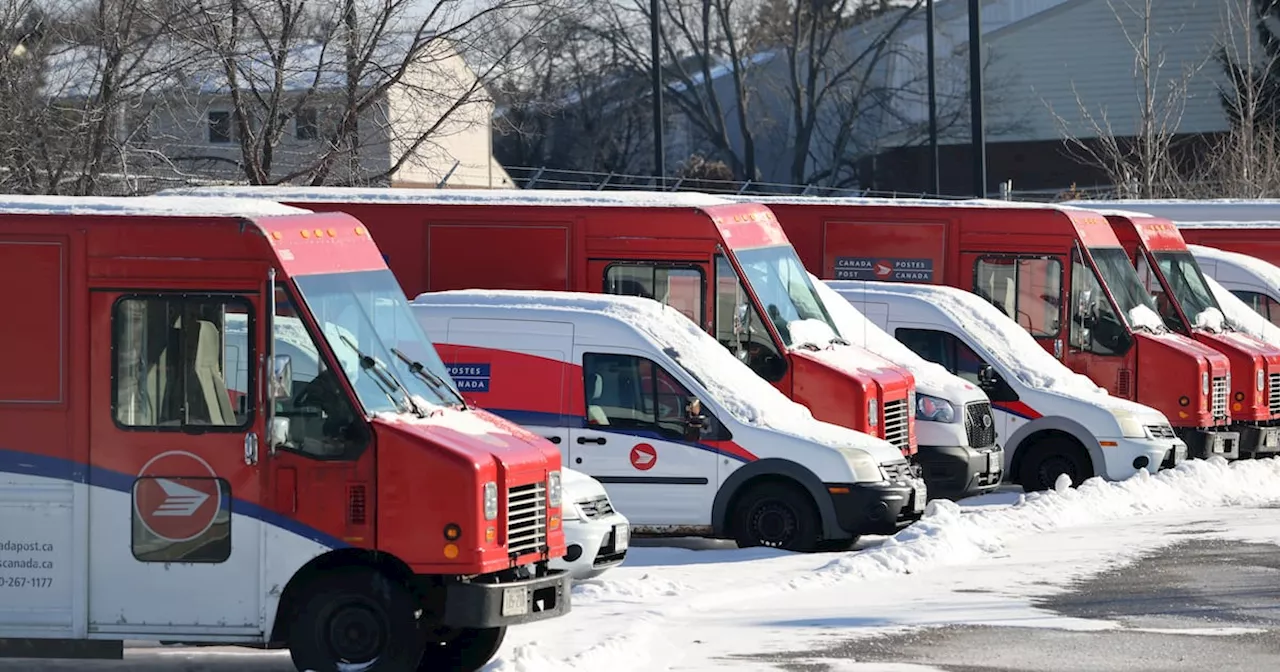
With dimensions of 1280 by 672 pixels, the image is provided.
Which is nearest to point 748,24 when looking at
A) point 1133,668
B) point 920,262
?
point 920,262

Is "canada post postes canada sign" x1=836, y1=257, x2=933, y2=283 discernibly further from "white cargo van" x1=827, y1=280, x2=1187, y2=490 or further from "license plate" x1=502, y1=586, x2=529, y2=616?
"license plate" x1=502, y1=586, x2=529, y2=616

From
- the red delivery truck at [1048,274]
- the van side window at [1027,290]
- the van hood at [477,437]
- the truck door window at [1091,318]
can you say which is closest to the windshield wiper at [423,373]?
the van hood at [477,437]

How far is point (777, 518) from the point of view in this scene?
588 inches

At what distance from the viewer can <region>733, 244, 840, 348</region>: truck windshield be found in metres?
17.2

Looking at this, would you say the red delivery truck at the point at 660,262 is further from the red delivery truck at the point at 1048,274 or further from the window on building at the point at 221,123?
the red delivery truck at the point at 1048,274

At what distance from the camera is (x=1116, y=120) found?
54.9 metres

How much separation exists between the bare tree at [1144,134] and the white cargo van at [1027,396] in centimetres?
1686

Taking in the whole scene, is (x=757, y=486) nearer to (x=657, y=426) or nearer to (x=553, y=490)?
(x=657, y=426)

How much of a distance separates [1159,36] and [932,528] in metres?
42.0

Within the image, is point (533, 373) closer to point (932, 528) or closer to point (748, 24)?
point (932, 528)

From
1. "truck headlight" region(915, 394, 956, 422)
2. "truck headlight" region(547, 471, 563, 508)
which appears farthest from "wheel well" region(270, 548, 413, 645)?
"truck headlight" region(915, 394, 956, 422)

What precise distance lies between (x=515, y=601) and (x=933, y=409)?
845 centimetres

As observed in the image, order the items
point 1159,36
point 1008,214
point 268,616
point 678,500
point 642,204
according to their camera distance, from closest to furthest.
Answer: point 268,616 < point 678,500 < point 642,204 < point 1008,214 < point 1159,36

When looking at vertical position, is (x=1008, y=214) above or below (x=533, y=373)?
above
